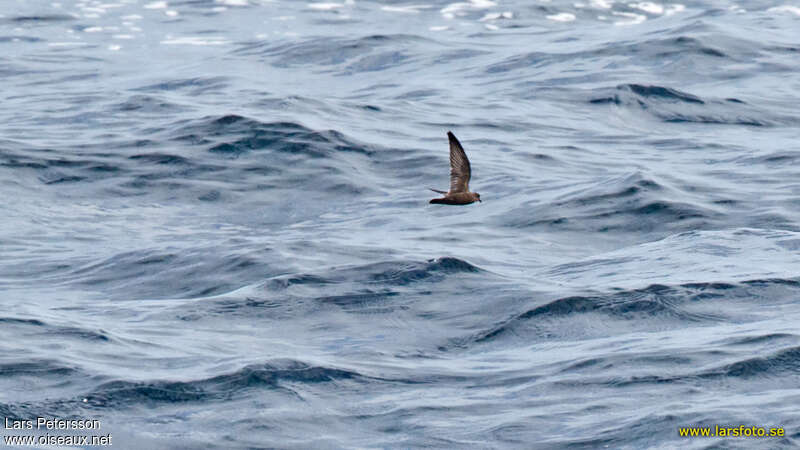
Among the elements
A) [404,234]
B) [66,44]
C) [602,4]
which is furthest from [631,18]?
[404,234]

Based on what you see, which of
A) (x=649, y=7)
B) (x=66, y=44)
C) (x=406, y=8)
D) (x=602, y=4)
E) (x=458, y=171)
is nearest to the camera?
(x=458, y=171)

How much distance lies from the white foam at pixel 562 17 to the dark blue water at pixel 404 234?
0.67m

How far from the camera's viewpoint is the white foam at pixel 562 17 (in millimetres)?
33062

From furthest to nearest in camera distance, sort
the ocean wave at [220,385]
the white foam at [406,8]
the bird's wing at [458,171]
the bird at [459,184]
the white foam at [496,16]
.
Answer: the white foam at [406,8] → the white foam at [496,16] → the bird at [459,184] → the bird's wing at [458,171] → the ocean wave at [220,385]

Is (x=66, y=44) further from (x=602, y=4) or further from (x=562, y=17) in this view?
(x=602, y=4)

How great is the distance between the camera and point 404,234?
57.1ft

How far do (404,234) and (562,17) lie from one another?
1700 cm

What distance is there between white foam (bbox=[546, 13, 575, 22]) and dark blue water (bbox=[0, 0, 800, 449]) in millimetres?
668

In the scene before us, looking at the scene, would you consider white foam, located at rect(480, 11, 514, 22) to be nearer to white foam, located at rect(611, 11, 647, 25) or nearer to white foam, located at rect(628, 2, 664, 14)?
white foam, located at rect(611, 11, 647, 25)

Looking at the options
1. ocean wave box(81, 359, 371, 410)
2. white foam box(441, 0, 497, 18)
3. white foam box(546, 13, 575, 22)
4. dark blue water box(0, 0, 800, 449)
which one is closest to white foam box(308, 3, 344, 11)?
white foam box(441, 0, 497, 18)

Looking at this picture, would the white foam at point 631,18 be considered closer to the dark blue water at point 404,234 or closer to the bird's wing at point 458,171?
the dark blue water at point 404,234

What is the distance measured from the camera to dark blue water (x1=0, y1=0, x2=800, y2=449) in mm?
11562

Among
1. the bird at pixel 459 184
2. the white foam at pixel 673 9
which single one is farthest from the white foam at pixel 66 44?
the bird at pixel 459 184

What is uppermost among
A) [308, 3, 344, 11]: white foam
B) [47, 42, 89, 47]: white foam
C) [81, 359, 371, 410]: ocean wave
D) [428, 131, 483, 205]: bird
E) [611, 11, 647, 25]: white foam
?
[428, 131, 483, 205]: bird
